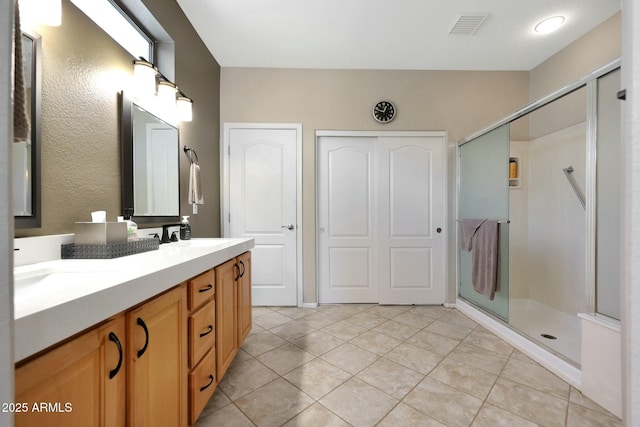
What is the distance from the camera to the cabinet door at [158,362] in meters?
0.75

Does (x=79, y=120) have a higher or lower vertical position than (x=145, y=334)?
higher

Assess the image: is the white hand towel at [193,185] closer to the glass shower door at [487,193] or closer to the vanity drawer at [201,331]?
the vanity drawer at [201,331]

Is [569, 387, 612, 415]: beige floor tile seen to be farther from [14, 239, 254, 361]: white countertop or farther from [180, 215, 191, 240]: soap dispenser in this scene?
[180, 215, 191, 240]: soap dispenser

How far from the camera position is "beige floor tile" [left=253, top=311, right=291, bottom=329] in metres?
2.42

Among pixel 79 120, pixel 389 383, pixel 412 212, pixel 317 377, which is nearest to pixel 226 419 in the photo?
pixel 317 377

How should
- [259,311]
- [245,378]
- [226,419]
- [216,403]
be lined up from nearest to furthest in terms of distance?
[226,419], [216,403], [245,378], [259,311]

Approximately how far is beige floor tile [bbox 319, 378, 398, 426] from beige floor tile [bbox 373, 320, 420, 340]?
2.43 feet

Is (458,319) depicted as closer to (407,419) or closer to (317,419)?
(407,419)

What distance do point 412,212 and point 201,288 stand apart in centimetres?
242

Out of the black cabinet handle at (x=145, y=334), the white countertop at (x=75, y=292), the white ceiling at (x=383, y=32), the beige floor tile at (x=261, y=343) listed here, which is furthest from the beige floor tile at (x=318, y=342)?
the white ceiling at (x=383, y=32)

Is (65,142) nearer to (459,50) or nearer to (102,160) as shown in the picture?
(102,160)

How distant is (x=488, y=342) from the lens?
2.09m

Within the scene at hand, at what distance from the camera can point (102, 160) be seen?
131cm

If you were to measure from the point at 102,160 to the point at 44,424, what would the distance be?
3.94 feet
